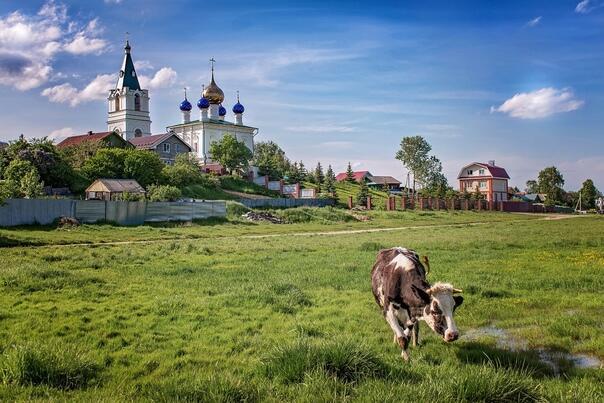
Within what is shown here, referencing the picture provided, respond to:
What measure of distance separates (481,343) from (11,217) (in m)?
31.4

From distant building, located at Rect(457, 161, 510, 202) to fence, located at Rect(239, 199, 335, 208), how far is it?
157 feet

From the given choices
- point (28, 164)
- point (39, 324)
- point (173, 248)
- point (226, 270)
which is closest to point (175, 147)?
point (28, 164)

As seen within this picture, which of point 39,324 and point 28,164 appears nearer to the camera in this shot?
point 39,324

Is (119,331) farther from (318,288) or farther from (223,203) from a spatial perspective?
(223,203)

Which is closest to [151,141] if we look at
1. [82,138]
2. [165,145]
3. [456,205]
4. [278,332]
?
[165,145]

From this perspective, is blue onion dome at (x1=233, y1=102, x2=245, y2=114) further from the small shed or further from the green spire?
the small shed

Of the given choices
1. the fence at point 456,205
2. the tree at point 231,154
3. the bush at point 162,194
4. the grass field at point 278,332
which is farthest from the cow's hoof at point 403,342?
the tree at point 231,154

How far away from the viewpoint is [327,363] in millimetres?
6363

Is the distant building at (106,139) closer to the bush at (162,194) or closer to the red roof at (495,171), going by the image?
the bush at (162,194)

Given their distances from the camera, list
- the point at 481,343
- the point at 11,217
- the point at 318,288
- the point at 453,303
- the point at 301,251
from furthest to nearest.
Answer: the point at 11,217 < the point at 301,251 < the point at 318,288 < the point at 481,343 < the point at 453,303

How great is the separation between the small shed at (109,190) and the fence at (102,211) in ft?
23.3

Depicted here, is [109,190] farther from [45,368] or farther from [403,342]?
[403,342]

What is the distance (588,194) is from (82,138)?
9836cm

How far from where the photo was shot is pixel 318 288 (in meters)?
13.4
